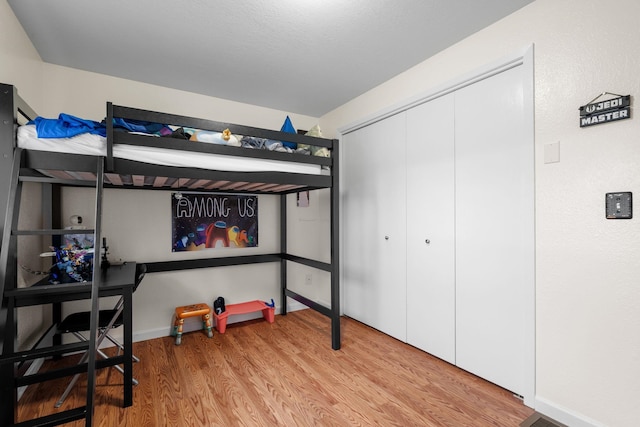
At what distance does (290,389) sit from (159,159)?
166 cm

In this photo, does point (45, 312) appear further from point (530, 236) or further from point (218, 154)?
point (530, 236)

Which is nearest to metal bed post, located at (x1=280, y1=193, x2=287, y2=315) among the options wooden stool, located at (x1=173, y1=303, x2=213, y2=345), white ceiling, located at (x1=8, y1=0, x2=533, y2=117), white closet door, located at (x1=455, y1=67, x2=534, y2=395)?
wooden stool, located at (x1=173, y1=303, x2=213, y2=345)

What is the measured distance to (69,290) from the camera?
154 cm

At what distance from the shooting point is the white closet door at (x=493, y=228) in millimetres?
1814

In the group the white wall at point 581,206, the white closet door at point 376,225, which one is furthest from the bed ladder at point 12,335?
the white closet door at point 376,225

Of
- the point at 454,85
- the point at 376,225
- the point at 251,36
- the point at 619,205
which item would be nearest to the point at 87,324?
the point at 251,36

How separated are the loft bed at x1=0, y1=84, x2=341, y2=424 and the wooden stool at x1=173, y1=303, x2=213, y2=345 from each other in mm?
398

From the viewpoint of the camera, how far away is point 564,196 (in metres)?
1.61

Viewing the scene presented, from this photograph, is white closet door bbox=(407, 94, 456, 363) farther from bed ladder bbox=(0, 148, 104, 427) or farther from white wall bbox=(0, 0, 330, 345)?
bed ladder bbox=(0, 148, 104, 427)

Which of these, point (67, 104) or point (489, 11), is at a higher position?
point (489, 11)

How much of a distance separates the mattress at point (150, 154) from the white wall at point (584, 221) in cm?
163

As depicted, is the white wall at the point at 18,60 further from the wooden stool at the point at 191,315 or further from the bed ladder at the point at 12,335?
the wooden stool at the point at 191,315

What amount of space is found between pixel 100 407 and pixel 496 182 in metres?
2.76

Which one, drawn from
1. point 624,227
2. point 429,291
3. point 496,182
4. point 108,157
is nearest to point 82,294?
point 108,157
